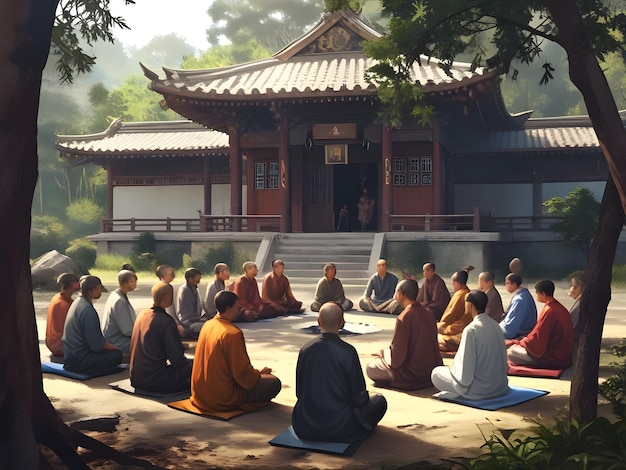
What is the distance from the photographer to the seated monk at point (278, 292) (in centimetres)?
1279

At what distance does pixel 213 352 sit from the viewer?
611 centimetres

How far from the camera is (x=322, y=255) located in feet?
61.5

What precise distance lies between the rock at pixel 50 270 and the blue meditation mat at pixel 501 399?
13509mm

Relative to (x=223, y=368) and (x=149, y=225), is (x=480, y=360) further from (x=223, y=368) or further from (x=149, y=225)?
(x=149, y=225)

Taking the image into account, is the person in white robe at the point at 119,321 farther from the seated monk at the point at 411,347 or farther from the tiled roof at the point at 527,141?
the tiled roof at the point at 527,141

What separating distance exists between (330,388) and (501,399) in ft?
6.90

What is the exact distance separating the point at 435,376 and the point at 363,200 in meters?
16.5

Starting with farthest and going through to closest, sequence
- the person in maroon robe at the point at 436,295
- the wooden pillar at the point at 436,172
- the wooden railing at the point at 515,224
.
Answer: the wooden railing at the point at 515,224
the wooden pillar at the point at 436,172
the person in maroon robe at the point at 436,295

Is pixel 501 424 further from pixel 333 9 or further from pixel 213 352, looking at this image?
pixel 333 9

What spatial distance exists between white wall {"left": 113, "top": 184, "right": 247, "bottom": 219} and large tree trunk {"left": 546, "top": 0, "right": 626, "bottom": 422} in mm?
20785

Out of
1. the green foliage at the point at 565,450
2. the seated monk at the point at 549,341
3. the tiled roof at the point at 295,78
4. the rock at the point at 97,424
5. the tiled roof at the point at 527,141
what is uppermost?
the tiled roof at the point at 295,78

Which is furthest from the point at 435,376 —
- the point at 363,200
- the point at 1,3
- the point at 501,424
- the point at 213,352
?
the point at 363,200

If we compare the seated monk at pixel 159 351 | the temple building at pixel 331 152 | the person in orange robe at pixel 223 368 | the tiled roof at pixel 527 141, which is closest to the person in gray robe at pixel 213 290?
the seated monk at pixel 159 351

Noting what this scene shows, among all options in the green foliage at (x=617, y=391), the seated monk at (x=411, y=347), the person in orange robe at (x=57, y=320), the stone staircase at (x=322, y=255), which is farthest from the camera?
the stone staircase at (x=322, y=255)
